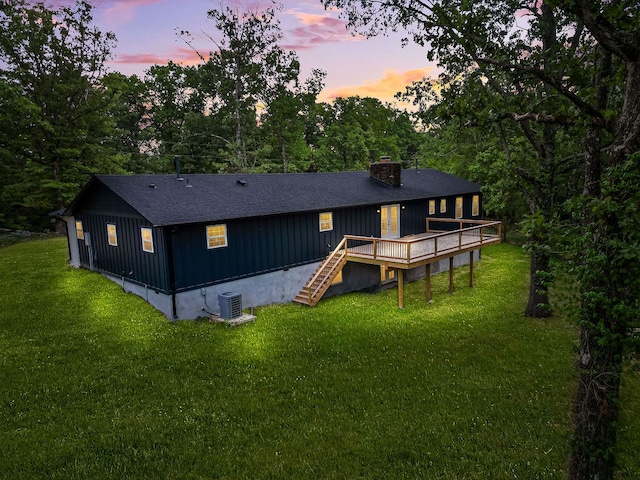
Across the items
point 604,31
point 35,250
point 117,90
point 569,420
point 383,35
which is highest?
point 117,90

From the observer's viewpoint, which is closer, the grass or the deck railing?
the grass

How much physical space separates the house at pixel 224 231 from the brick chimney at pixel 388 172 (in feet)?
3.04

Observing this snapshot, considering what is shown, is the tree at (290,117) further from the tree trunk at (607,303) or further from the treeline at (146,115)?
the tree trunk at (607,303)

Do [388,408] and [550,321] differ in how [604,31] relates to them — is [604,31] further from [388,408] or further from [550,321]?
[550,321]

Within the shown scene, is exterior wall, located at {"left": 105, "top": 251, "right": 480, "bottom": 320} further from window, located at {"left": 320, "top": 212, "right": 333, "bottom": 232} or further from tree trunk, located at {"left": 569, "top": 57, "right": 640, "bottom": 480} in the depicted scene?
tree trunk, located at {"left": 569, "top": 57, "right": 640, "bottom": 480}

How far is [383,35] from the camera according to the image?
482 inches

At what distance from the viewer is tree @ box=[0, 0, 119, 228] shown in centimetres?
3112

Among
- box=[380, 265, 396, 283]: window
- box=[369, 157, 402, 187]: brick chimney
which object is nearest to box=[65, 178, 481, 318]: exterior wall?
box=[380, 265, 396, 283]: window

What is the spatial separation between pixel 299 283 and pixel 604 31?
48.5 ft

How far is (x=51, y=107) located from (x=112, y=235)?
2131cm

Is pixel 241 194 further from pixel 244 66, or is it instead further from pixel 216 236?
pixel 244 66

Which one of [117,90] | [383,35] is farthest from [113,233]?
[117,90]

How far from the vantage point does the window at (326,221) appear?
64.8 ft

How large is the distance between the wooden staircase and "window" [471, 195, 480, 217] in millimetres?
14394
